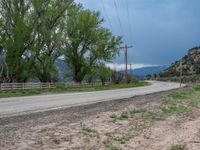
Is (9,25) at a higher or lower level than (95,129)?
higher

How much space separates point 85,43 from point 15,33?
51.1 ft

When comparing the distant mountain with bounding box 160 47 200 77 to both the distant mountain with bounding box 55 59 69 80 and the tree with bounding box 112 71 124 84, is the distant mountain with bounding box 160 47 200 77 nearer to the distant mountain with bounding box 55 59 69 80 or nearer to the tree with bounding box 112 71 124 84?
the tree with bounding box 112 71 124 84

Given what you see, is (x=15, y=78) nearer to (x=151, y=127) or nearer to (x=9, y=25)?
(x=9, y=25)

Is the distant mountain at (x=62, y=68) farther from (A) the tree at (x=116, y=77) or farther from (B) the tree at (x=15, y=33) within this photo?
(A) the tree at (x=116, y=77)

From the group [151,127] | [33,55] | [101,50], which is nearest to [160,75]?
[101,50]

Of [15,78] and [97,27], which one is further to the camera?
[97,27]

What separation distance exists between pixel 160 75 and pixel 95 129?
576 feet

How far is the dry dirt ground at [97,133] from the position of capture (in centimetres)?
1136

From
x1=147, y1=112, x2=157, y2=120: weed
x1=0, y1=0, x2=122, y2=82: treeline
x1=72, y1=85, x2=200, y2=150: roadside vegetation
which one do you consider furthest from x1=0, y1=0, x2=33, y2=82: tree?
x1=147, y1=112, x2=157, y2=120: weed

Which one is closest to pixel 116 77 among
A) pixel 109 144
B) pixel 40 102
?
pixel 40 102

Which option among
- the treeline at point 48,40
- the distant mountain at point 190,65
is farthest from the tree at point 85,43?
the distant mountain at point 190,65

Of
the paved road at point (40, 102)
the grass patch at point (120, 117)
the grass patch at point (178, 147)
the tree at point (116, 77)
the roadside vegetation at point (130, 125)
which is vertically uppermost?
the tree at point (116, 77)

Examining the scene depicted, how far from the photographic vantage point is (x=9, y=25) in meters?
55.6

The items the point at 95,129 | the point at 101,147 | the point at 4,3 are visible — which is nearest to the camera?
the point at 101,147
